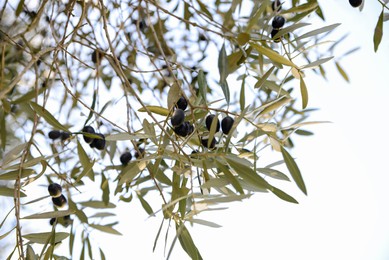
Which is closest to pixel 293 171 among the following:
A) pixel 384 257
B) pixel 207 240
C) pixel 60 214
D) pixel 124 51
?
pixel 60 214

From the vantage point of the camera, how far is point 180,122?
2.63ft

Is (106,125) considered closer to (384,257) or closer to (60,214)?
(60,214)

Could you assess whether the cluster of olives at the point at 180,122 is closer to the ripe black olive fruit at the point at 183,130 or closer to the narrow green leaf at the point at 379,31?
the ripe black olive fruit at the point at 183,130

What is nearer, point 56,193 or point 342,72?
point 56,193

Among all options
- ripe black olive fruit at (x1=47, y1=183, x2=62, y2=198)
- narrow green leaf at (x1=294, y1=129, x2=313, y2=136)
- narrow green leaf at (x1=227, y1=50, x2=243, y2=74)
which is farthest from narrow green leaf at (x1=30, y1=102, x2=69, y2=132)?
narrow green leaf at (x1=294, y1=129, x2=313, y2=136)

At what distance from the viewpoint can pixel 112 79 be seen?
180 cm

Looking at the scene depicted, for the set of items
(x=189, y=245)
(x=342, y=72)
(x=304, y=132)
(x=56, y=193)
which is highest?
(x=342, y=72)

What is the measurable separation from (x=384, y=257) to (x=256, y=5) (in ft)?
8.25

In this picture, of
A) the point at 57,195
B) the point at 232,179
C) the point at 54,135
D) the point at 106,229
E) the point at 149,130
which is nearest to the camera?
the point at 232,179

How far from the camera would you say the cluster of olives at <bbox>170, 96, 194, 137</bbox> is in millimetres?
796

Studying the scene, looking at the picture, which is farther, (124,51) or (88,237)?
(124,51)

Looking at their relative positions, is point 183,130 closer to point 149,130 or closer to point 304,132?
point 149,130

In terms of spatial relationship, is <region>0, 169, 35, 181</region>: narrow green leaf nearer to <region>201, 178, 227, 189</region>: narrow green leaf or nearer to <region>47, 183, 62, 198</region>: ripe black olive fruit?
<region>47, 183, 62, 198</region>: ripe black olive fruit

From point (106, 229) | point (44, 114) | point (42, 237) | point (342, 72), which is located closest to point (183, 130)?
point (44, 114)
